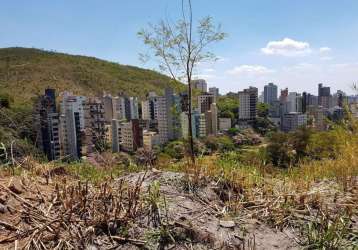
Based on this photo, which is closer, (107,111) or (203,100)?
(203,100)

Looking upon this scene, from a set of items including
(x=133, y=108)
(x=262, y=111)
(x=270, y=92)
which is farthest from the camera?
(x=270, y=92)

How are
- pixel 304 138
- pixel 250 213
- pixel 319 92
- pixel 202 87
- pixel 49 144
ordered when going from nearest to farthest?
pixel 250 213 → pixel 49 144 → pixel 202 87 → pixel 304 138 → pixel 319 92

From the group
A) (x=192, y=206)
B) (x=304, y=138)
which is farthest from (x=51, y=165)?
(x=304, y=138)

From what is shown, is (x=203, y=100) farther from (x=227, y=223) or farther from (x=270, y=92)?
(x=270, y=92)

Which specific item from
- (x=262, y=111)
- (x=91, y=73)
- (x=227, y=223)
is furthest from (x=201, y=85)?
(x=91, y=73)

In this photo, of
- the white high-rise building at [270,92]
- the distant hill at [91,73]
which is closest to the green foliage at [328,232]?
the distant hill at [91,73]

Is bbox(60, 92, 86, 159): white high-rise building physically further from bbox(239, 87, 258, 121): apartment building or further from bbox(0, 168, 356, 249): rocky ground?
bbox(239, 87, 258, 121): apartment building

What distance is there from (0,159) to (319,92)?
5845cm

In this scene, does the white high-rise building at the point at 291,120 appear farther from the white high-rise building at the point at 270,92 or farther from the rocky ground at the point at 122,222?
the rocky ground at the point at 122,222

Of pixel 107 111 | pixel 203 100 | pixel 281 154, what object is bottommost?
pixel 281 154

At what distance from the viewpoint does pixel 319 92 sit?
5484cm

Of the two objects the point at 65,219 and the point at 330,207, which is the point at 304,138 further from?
the point at 65,219

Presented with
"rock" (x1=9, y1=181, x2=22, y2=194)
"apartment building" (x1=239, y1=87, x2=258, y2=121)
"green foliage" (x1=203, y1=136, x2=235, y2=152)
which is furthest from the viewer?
"apartment building" (x1=239, y1=87, x2=258, y2=121)

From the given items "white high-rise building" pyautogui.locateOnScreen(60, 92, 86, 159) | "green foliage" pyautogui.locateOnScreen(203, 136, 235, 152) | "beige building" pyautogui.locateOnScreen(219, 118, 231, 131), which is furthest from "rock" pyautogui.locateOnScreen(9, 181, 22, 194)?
"beige building" pyautogui.locateOnScreen(219, 118, 231, 131)
